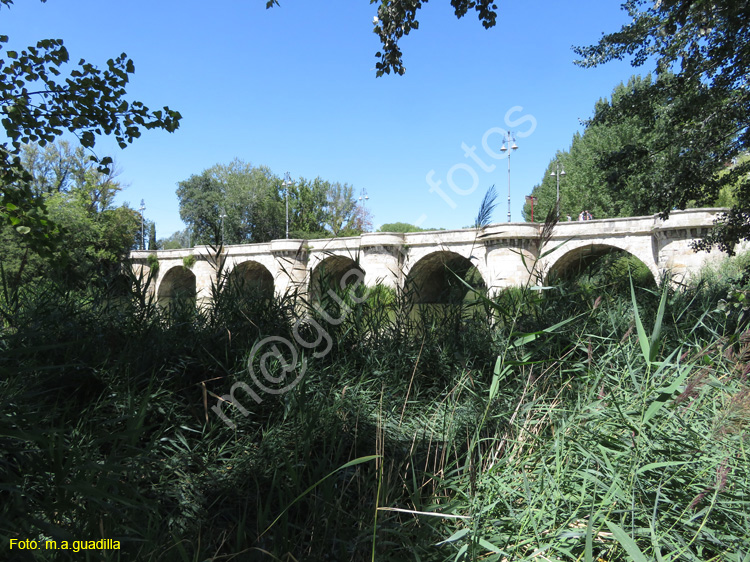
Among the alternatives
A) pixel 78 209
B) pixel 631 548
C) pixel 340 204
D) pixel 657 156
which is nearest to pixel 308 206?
pixel 340 204

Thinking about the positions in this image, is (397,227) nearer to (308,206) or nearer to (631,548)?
(308,206)

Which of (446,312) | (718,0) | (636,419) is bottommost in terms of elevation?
(636,419)

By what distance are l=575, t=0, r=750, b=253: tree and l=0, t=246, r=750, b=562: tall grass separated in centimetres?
272

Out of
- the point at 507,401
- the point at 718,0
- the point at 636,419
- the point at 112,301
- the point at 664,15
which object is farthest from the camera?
the point at 664,15

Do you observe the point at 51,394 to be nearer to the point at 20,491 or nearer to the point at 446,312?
the point at 20,491

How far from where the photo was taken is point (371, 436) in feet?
8.53

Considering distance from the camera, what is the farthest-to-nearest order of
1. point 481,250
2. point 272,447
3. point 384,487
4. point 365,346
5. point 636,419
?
1. point 481,250
2. point 365,346
3. point 272,447
4. point 384,487
5. point 636,419

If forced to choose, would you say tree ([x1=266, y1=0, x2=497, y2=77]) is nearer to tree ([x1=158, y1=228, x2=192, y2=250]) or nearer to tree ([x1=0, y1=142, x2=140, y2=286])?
tree ([x1=0, y1=142, x2=140, y2=286])

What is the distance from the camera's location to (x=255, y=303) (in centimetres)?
347

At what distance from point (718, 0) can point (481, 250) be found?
14384 millimetres

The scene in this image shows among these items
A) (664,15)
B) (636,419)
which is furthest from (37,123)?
(664,15)

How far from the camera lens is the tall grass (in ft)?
5.04

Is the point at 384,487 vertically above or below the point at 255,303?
below

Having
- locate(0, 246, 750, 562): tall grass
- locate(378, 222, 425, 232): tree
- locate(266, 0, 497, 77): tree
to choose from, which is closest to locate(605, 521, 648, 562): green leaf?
locate(0, 246, 750, 562): tall grass
